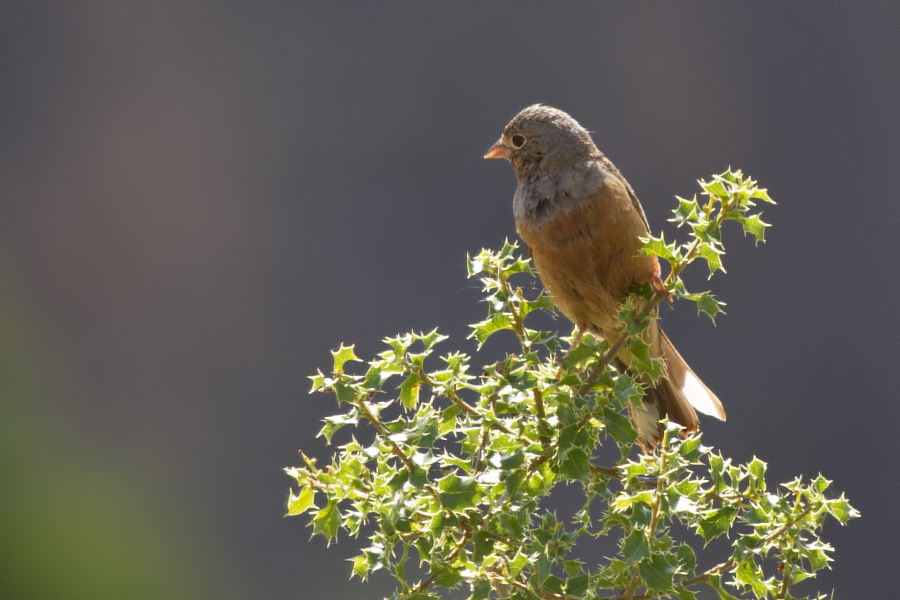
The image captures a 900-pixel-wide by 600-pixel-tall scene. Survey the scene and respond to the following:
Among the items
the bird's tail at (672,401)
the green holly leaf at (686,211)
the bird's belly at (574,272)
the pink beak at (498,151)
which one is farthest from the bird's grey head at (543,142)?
the green holly leaf at (686,211)

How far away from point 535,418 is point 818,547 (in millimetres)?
428

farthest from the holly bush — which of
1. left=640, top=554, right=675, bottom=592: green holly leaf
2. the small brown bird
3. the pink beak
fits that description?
the pink beak

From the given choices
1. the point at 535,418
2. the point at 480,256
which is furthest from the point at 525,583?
→ the point at 480,256

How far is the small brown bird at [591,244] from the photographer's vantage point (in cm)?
173

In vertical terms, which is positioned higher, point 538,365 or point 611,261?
point 611,261

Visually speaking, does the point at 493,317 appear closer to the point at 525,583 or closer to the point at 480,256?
the point at 480,256

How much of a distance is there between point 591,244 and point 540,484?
64 centimetres

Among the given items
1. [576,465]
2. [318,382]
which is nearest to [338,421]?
[318,382]

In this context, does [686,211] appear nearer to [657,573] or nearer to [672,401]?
[657,573]

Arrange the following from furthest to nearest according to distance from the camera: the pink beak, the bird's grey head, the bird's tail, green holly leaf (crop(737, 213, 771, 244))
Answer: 1. the pink beak
2. the bird's grey head
3. the bird's tail
4. green holly leaf (crop(737, 213, 771, 244))

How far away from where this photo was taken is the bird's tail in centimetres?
173

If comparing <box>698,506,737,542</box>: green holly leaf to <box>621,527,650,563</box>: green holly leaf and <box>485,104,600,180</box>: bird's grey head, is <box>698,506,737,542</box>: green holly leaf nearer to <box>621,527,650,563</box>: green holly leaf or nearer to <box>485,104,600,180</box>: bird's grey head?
<box>621,527,650,563</box>: green holly leaf

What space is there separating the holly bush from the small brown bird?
47 cm

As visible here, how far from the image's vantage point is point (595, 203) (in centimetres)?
179
